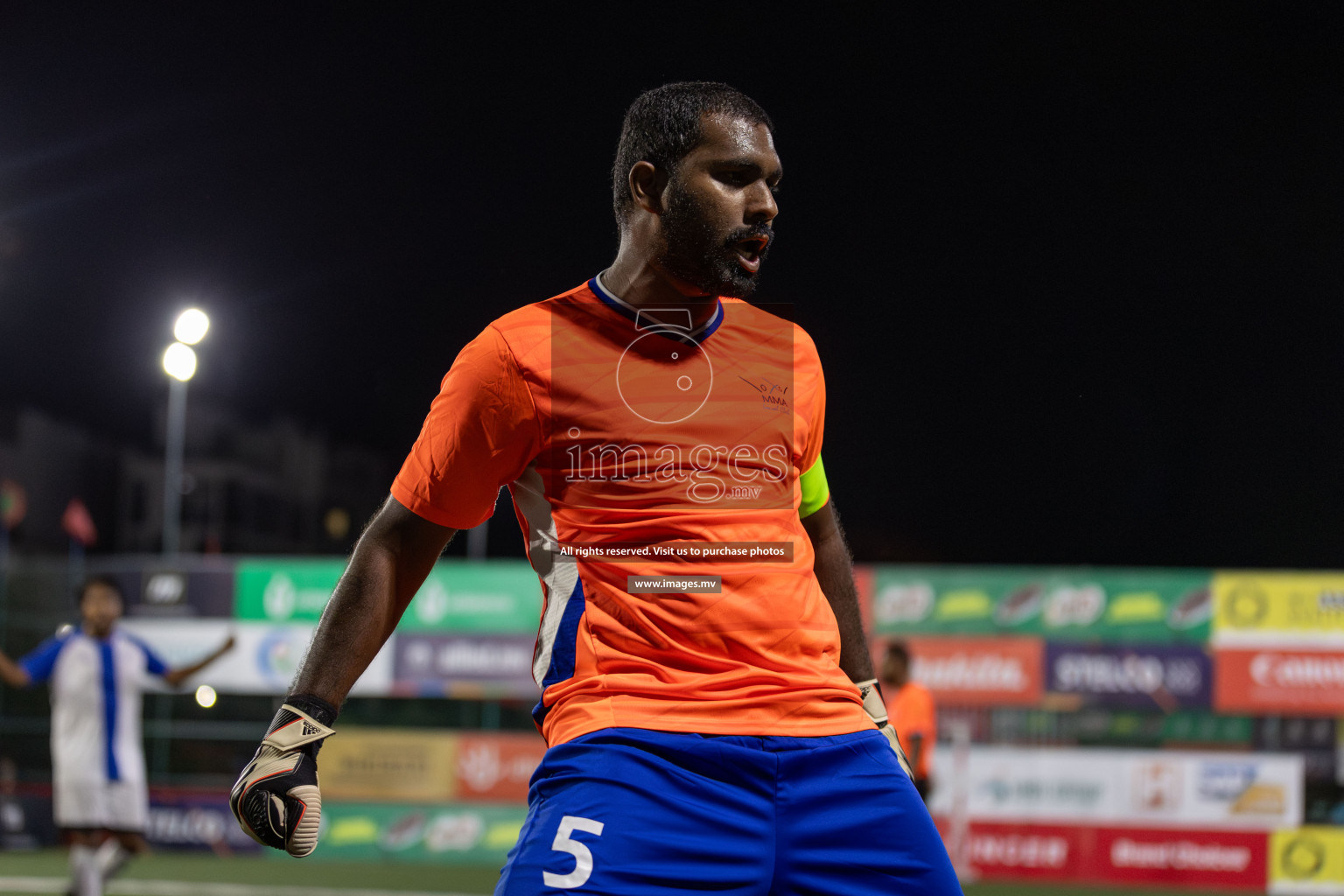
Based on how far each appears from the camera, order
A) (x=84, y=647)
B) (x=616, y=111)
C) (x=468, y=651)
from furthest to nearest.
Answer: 1. (x=468, y=651)
2. (x=616, y=111)
3. (x=84, y=647)

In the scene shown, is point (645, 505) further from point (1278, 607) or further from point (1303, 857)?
point (1303, 857)

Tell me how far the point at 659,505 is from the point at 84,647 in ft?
26.4

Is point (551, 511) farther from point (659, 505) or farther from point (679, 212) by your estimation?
point (679, 212)

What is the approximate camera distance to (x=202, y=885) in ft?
42.8

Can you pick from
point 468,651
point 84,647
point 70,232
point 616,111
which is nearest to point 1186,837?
point 468,651

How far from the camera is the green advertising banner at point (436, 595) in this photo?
15.8m

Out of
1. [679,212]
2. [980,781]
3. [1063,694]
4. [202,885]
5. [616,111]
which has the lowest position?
[202,885]

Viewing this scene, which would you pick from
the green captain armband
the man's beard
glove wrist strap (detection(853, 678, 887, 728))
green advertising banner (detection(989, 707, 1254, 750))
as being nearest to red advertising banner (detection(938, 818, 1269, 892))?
green advertising banner (detection(989, 707, 1254, 750))

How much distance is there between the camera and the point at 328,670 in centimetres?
236

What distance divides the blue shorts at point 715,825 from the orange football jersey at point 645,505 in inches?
1.9

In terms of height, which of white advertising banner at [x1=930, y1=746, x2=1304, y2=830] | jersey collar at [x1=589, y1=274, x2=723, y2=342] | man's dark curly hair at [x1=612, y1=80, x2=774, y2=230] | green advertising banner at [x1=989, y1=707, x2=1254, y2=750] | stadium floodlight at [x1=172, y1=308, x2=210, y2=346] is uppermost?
stadium floodlight at [x1=172, y1=308, x2=210, y2=346]

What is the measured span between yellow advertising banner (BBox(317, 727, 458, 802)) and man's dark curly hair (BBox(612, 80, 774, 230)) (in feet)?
46.5

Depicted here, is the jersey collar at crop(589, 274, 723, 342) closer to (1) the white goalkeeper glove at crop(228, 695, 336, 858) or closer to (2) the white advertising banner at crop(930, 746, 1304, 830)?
(1) the white goalkeeper glove at crop(228, 695, 336, 858)

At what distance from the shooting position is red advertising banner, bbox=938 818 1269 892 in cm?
1366
